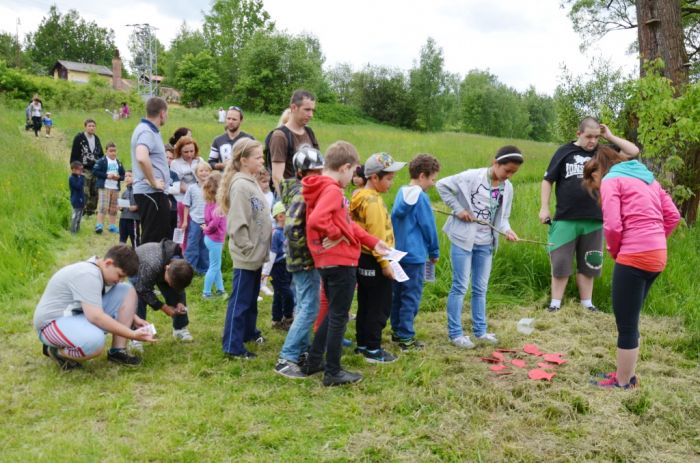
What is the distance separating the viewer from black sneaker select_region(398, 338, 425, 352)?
15.8 ft

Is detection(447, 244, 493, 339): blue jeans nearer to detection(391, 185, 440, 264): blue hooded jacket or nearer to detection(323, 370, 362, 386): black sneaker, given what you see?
detection(391, 185, 440, 264): blue hooded jacket

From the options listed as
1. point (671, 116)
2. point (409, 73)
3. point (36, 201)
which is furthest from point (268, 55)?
point (671, 116)

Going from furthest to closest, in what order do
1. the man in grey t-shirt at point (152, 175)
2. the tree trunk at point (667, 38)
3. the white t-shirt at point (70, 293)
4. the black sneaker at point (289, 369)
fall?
the tree trunk at point (667, 38) < the man in grey t-shirt at point (152, 175) < the black sneaker at point (289, 369) < the white t-shirt at point (70, 293)

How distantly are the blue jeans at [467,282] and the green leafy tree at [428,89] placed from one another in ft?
160

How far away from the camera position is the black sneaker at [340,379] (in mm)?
4000

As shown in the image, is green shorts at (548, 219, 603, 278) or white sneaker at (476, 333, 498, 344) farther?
green shorts at (548, 219, 603, 278)

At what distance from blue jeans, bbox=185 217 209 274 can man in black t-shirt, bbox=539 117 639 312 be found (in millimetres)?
4212

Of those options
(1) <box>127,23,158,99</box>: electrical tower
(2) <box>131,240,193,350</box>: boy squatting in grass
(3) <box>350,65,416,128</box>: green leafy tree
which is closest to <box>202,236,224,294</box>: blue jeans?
(2) <box>131,240,193,350</box>: boy squatting in grass

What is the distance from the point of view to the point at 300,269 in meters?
4.11

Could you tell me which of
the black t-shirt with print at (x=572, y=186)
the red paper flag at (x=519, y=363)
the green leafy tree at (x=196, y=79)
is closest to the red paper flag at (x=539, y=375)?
the red paper flag at (x=519, y=363)

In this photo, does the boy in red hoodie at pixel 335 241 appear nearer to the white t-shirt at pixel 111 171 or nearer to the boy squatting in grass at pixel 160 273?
the boy squatting in grass at pixel 160 273

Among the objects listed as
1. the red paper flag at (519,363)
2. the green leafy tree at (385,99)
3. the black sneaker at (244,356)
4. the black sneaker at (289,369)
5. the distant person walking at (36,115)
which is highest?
the green leafy tree at (385,99)

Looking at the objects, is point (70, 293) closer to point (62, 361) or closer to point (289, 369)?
point (62, 361)

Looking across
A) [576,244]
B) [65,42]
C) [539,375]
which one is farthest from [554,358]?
[65,42]
